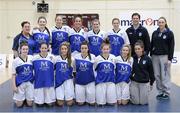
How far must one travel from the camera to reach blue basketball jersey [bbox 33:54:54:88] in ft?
21.5

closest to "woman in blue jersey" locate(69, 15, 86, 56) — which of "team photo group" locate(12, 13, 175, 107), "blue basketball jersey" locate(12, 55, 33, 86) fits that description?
"team photo group" locate(12, 13, 175, 107)

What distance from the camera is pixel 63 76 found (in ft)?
21.8

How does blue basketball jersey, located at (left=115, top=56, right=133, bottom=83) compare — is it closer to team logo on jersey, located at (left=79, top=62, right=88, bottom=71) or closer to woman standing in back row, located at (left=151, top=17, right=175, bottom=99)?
team logo on jersey, located at (left=79, top=62, right=88, bottom=71)

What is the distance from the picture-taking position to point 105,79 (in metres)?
6.67

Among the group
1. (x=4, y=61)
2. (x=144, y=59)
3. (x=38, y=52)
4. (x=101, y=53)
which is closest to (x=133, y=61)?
(x=144, y=59)

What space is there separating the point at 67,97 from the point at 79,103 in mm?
261

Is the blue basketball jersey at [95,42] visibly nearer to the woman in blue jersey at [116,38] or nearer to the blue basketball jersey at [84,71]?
the woman in blue jersey at [116,38]

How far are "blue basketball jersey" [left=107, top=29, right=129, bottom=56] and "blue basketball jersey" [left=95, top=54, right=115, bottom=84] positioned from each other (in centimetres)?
50

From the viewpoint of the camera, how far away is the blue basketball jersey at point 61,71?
6648mm

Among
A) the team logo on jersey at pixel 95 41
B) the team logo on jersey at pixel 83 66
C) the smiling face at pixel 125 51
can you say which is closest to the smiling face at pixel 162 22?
the smiling face at pixel 125 51

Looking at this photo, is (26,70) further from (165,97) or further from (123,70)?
(165,97)

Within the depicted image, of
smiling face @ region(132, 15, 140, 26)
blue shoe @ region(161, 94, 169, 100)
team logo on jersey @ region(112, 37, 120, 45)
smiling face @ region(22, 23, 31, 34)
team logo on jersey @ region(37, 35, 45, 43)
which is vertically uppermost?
smiling face @ region(132, 15, 140, 26)

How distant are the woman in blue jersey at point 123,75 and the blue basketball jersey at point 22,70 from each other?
167 centimetres

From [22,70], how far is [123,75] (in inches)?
74.9
